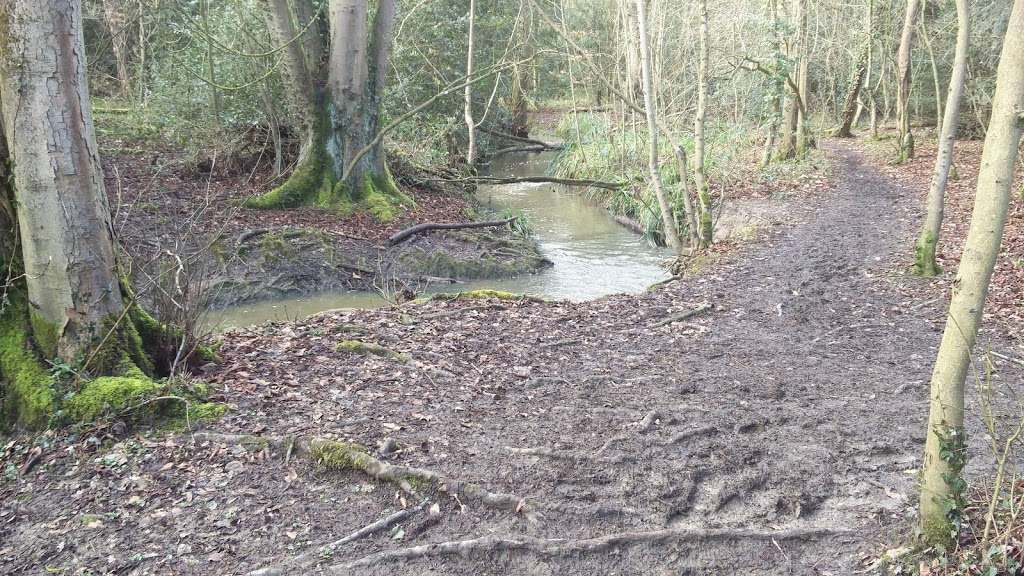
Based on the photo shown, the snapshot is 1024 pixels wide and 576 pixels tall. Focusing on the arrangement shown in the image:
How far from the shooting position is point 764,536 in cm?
354

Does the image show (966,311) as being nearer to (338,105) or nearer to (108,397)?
(108,397)

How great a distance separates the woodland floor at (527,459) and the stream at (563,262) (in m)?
2.52

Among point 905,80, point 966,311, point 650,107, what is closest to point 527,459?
point 966,311

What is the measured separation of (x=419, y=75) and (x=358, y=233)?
296 inches

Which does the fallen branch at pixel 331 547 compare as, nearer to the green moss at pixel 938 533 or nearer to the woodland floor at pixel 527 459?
the woodland floor at pixel 527 459

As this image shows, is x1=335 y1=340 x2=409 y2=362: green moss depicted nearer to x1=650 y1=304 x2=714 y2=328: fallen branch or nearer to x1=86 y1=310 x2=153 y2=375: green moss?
x1=86 y1=310 x2=153 y2=375: green moss

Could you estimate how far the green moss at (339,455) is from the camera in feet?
13.7

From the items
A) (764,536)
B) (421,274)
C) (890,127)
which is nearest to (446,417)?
(764,536)

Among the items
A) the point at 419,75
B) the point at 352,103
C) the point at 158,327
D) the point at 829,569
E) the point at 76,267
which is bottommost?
the point at 829,569

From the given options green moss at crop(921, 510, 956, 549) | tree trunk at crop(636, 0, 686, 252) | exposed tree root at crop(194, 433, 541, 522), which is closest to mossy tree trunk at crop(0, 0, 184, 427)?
exposed tree root at crop(194, 433, 541, 522)

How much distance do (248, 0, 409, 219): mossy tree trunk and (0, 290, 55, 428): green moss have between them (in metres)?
8.96

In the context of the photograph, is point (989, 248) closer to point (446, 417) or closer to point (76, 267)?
point (446, 417)

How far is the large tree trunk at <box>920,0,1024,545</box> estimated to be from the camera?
9.47ft

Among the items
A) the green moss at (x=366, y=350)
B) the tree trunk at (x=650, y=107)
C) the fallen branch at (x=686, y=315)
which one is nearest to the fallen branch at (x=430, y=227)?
the tree trunk at (x=650, y=107)
